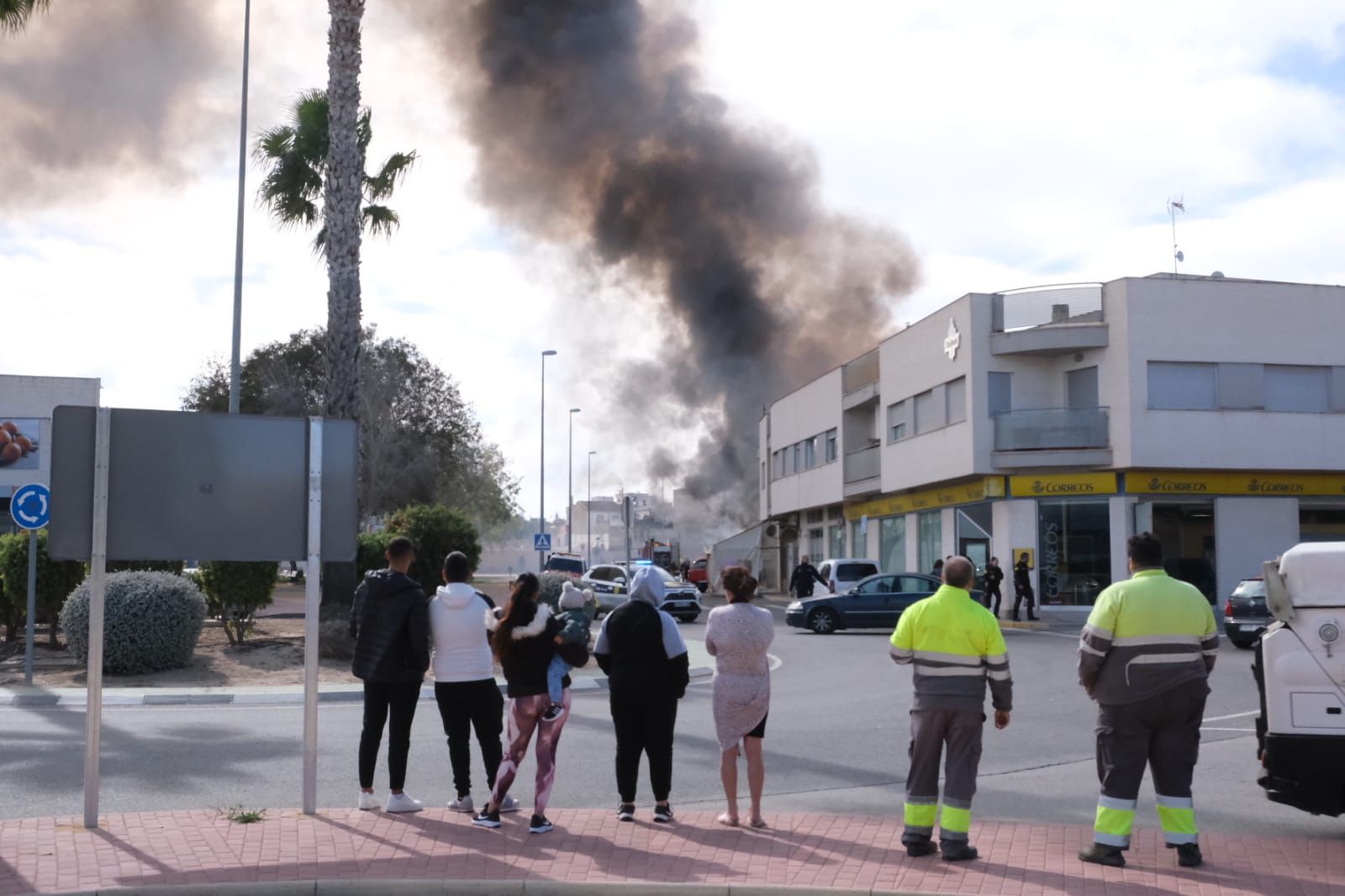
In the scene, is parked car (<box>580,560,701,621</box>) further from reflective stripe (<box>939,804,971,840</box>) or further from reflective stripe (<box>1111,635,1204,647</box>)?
reflective stripe (<box>1111,635,1204,647</box>)

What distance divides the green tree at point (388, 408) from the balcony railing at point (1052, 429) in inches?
903

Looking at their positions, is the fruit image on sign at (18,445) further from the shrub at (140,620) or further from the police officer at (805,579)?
the shrub at (140,620)

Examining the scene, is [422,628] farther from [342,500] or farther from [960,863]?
[960,863]

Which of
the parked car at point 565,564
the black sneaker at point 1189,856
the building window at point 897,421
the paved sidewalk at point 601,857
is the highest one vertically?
the building window at point 897,421

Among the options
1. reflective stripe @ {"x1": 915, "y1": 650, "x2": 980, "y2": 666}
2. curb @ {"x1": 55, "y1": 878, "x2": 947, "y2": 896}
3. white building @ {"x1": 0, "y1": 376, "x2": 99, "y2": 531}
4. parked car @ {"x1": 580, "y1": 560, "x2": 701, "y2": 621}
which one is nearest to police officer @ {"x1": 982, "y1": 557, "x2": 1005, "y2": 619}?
parked car @ {"x1": 580, "y1": 560, "x2": 701, "y2": 621}

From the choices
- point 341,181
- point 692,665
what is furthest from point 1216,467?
point 341,181

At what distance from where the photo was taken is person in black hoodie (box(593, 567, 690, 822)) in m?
7.95

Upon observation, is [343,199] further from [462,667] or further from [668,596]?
[668,596]

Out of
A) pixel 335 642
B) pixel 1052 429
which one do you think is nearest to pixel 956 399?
pixel 1052 429

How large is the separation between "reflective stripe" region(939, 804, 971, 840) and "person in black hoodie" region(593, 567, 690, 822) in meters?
1.73

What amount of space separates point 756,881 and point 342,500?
3617 millimetres

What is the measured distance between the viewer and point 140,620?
17266mm

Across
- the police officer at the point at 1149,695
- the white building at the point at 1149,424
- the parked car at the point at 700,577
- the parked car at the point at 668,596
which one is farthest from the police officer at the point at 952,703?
the parked car at the point at 700,577

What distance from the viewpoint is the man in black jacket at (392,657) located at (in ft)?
26.6
